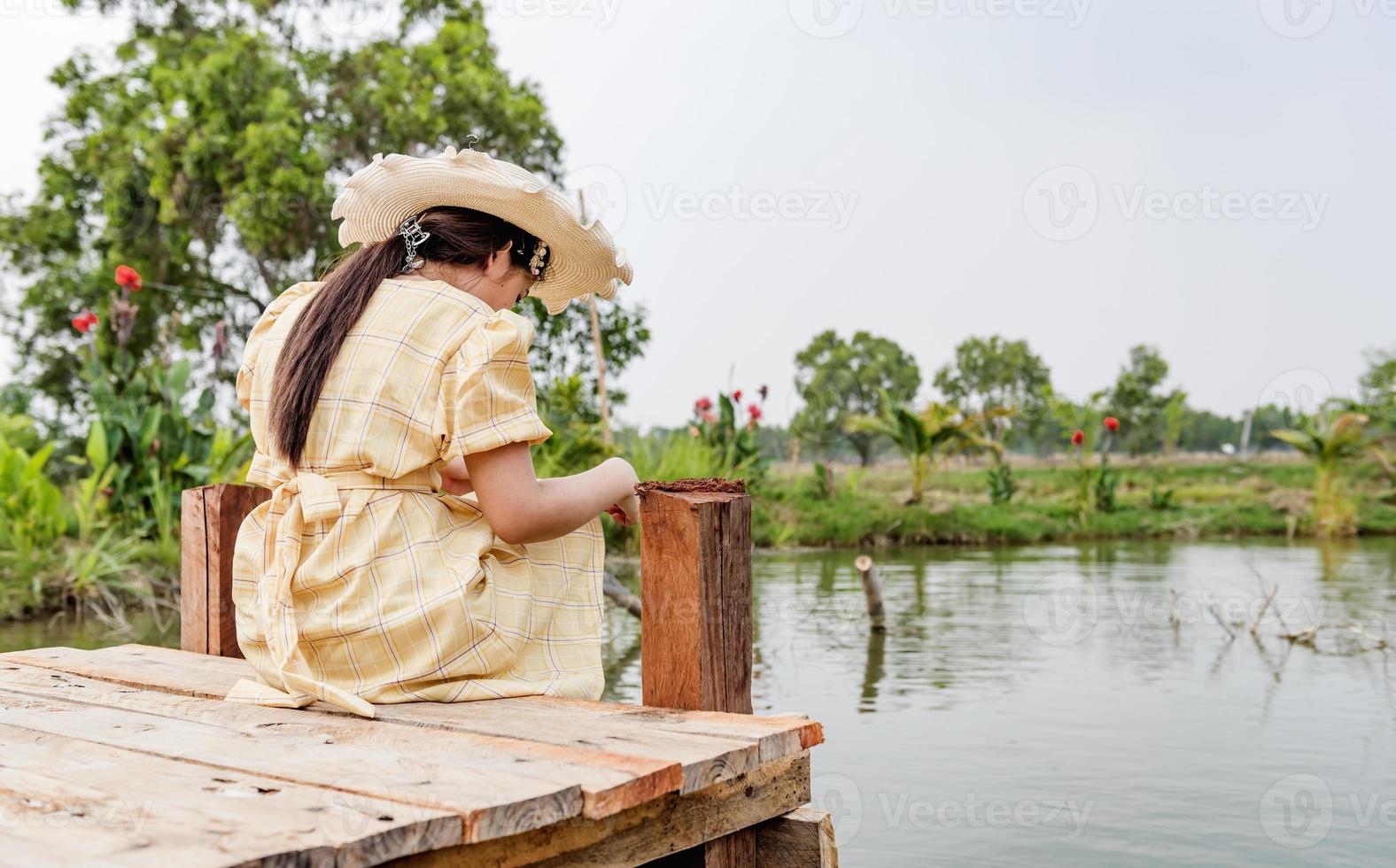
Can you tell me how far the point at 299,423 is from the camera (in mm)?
1868

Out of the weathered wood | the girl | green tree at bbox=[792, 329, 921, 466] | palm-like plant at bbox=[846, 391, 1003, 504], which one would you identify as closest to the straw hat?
the girl

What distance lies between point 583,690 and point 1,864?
3.35 feet

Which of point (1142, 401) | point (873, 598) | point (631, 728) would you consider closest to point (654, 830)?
point (631, 728)

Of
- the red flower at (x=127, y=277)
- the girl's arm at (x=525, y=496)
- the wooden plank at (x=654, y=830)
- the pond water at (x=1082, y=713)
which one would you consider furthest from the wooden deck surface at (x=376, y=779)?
the red flower at (x=127, y=277)

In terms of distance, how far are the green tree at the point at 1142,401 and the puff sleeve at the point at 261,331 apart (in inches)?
944

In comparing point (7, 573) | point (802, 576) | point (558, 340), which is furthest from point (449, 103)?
point (7, 573)

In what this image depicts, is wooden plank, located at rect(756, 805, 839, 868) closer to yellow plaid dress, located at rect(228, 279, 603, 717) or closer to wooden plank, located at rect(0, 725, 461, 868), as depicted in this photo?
yellow plaid dress, located at rect(228, 279, 603, 717)

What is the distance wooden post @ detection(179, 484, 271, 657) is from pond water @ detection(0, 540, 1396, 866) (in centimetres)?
152

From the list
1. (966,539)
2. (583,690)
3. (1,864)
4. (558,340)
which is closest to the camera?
(1,864)

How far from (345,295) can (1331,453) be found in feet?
42.6

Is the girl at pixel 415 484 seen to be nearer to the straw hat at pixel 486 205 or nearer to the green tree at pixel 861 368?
the straw hat at pixel 486 205

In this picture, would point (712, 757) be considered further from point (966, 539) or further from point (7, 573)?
point (966, 539)

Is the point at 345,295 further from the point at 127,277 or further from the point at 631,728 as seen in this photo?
the point at 127,277

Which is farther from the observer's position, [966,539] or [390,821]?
[966,539]
